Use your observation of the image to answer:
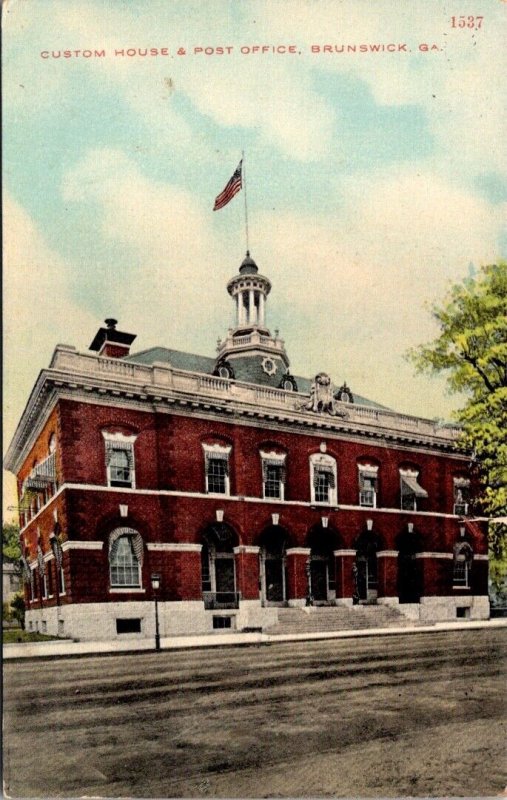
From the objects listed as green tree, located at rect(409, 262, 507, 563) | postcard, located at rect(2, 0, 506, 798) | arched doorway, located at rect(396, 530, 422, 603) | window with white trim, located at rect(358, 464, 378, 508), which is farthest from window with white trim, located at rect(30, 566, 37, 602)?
green tree, located at rect(409, 262, 507, 563)

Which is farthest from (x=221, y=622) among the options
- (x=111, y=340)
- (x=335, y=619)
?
(x=111, y=340)

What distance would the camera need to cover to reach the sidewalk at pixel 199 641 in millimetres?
7613

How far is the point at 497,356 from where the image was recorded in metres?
9.41

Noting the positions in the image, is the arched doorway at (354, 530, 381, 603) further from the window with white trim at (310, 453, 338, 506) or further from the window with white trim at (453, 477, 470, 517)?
the window with white trim at (453, 477, 470, 517)

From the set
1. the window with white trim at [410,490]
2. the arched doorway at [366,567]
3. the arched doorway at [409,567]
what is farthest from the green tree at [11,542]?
the window with white trim at [410,490]

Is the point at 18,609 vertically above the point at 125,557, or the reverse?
the point at 125,557

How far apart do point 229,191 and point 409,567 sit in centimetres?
564

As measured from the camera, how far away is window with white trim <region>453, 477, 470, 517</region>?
9078mm

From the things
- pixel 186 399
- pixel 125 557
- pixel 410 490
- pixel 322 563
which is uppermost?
A: pixel 186 399

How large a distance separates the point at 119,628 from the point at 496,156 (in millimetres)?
7336

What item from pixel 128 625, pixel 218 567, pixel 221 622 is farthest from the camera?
pixel 218 567

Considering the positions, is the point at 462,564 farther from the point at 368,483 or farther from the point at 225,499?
the point at 225,499

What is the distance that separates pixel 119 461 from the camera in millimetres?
8180

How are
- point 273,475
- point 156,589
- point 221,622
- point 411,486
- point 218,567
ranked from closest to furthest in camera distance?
point 156,589, point 221,622, point 218,567, point 273,475, point 411,486
